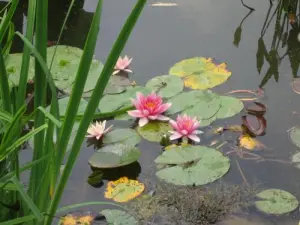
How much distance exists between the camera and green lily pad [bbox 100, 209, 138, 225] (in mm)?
1668

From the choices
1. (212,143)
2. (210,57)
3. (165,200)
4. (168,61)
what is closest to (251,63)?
(210,57)

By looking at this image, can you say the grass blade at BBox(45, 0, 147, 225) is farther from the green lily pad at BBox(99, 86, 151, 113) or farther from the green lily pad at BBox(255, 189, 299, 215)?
the green lily pad at BBox(99, 86, 151, 113)

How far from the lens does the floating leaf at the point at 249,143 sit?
198 cm

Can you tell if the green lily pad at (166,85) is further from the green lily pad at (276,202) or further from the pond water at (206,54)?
the green lily pad at (276,202)

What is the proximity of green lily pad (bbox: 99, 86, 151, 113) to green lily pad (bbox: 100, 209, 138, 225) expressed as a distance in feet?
1.82

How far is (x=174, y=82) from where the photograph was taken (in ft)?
7.50

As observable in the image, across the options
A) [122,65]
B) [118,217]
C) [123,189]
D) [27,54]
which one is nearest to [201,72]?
[122,65]

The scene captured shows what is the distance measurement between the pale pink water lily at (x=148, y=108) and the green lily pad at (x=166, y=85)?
0.48 ft

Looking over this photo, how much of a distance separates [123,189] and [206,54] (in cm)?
100

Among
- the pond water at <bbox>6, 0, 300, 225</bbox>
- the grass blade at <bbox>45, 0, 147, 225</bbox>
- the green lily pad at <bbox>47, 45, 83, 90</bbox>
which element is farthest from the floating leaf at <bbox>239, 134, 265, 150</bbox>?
the grass blade at <bbox>45, 0, 147, 225</bbox>

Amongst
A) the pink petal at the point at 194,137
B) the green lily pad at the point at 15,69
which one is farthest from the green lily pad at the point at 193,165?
the green lily pad at the point at 15,69

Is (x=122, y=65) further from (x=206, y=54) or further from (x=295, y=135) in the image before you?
(x=295, y=135)

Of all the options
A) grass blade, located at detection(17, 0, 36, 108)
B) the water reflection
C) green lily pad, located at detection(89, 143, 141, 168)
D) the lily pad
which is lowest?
green lily pad, located at detection(89, 143, 141, 168)

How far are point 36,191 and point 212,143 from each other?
0.91m
